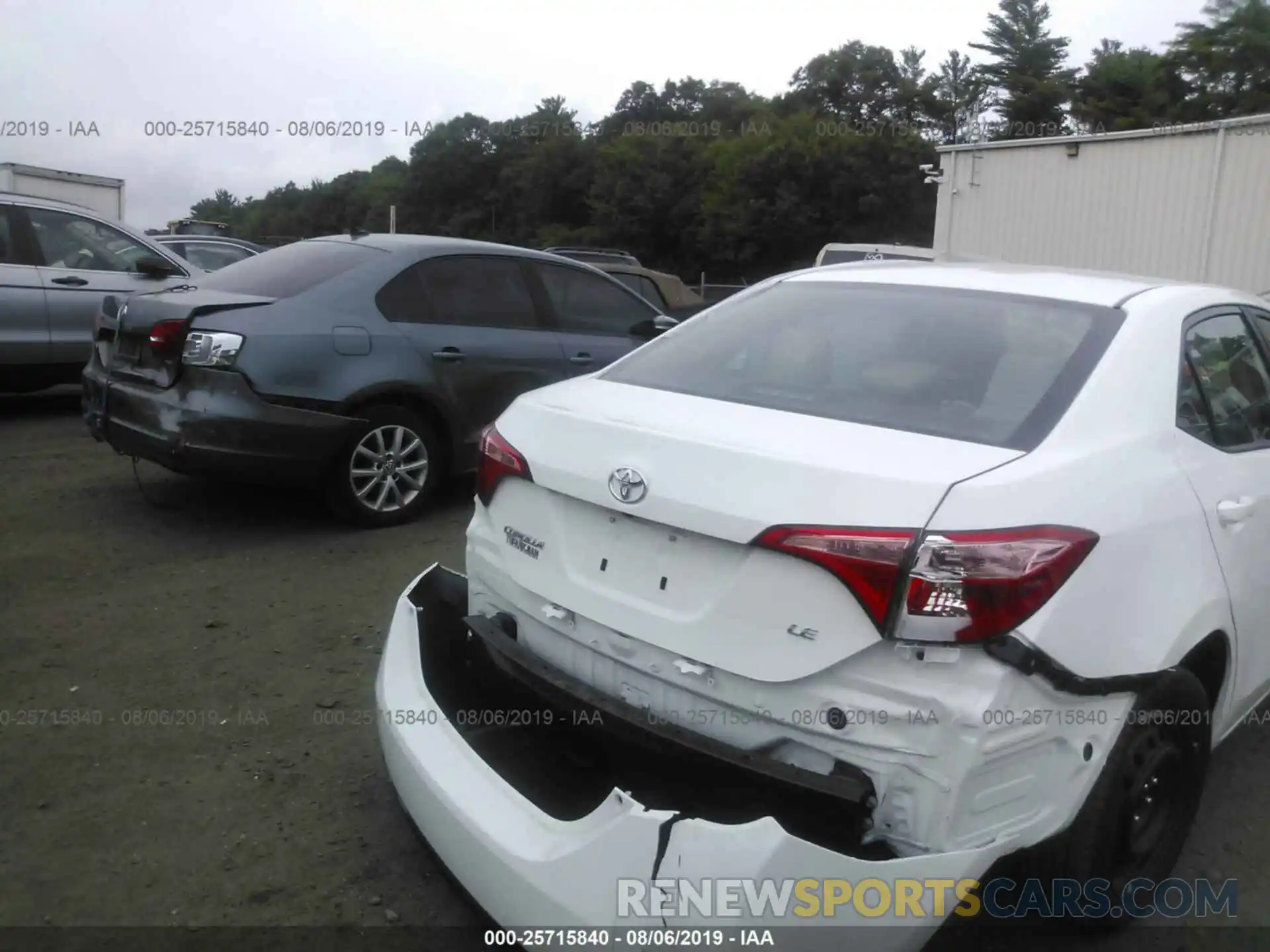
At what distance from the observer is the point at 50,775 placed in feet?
10.9

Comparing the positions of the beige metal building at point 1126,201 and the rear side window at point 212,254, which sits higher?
the beige metal building at point 1126,201

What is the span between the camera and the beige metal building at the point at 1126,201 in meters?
12.6

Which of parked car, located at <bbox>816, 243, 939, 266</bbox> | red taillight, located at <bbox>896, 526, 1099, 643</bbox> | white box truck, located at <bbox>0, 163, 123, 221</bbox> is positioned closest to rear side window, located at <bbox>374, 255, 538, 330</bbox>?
red taillight, located at <bbox>896, 526, 1099, 643</bbox>

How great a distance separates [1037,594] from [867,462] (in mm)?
423

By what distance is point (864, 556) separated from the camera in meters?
2.15

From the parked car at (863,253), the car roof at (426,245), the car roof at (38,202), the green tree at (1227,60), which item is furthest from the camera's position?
the green tree at (1227,60)

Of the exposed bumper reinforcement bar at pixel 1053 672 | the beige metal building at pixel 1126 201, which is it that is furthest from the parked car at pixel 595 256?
the exposed bumper reinforcement bar at pixel 1053 672

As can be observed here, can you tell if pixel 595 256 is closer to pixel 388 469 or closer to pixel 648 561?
pixel 388 469

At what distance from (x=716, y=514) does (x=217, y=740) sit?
210cm

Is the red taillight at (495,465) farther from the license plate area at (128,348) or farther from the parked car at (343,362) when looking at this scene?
the license plate area at (128,348)

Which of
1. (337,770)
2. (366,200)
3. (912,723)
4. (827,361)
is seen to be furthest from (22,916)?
(366,200)

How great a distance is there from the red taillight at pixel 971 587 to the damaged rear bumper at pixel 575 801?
0.35 metres

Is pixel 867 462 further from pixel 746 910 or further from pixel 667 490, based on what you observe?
pixel 746 910

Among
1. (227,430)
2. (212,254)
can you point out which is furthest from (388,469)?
(212,254)
